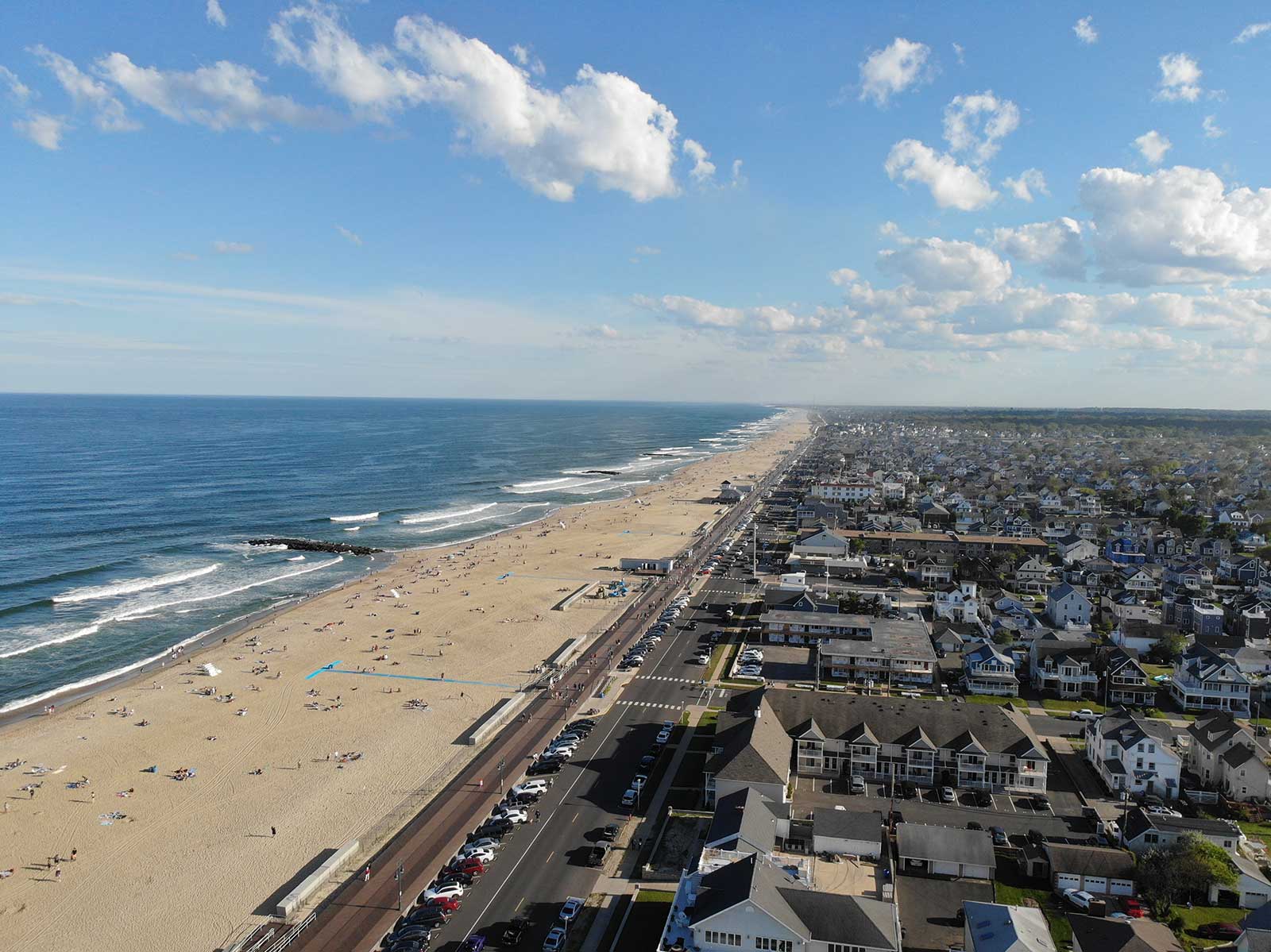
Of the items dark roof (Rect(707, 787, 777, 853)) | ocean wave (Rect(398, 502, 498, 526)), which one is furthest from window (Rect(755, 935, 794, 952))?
ocean wave (Rect(398, 502, 498, 526))

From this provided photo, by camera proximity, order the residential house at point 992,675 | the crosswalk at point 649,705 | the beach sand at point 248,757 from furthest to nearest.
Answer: the residential house at point 992,675 → the crosswalk at point 649,705 → the beach sand at point 248,757

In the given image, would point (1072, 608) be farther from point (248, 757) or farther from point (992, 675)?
point (248, 757)

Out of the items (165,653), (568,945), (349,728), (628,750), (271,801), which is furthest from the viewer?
(165,653)

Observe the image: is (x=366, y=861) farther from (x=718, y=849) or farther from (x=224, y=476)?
(x=224, y=476)

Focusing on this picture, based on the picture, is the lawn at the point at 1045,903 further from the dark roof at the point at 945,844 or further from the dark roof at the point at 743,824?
the dark roof at the point at 743,824

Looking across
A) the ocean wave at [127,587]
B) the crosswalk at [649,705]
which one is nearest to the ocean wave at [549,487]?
the ocean wave at [127,587]

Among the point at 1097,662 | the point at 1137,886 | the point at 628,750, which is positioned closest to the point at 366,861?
the point at 628,750

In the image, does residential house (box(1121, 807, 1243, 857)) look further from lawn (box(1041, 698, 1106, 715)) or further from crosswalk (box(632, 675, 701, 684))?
crosswalk (box(632, 675, 701, 684))
